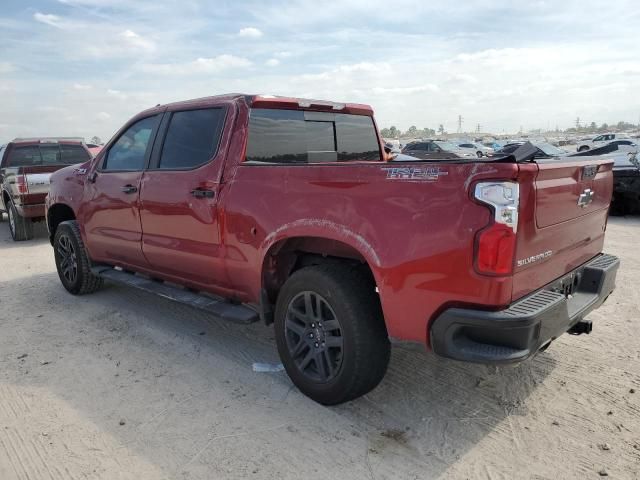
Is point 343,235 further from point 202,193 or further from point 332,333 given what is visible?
point 202,193

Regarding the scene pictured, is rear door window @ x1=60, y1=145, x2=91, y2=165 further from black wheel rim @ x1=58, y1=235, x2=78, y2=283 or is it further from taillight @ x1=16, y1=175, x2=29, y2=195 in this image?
black wheel rim @ x1=58, y1=235, x2=78, y2=283

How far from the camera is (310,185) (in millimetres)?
3178

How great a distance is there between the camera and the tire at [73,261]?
568cm

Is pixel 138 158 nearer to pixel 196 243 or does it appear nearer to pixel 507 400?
pixel 196 243

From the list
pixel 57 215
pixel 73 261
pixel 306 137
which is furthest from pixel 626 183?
pixel 57 215

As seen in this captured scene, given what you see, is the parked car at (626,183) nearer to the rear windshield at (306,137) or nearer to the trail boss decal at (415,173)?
the rear windshield at (306,137)

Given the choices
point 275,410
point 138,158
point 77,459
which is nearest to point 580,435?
point 275,410

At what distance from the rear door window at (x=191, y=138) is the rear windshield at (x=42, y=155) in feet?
22.4

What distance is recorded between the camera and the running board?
3.79 m

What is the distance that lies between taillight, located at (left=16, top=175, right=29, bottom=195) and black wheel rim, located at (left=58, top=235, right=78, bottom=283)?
3.84m

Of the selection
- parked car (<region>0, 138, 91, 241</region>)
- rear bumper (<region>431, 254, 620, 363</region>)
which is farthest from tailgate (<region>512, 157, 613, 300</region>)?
parked car (<region>0, 138, 91, 241</region>)

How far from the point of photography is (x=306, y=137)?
426cm

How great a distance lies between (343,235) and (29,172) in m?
8.16

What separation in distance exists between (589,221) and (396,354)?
1.70 metres
